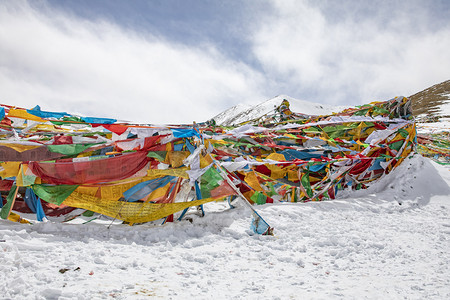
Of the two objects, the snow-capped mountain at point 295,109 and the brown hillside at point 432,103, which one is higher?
the snow-capped mountain at point 295,109

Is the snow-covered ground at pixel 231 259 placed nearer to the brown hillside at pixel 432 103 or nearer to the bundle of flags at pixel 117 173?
the bundle of flags at pixel 117 173

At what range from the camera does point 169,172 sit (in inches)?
177

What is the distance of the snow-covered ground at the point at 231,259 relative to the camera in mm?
2430

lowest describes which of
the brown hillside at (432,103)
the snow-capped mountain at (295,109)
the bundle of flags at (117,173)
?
the bundle of flags at (117,173)

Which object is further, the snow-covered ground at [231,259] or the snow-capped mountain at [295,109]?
the snow-capped mountain at [295,109]

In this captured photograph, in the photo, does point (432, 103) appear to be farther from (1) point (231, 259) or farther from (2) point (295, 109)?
(1) point (231, 259)

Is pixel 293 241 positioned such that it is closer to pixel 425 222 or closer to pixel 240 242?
pixel 240 242

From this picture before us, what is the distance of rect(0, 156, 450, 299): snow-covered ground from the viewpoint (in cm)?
243

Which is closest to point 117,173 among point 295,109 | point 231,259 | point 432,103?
point 231,259

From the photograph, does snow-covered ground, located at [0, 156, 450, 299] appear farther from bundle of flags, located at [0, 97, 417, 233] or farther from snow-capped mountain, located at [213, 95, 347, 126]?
snow-capped mountain, located at [213, 95, 347, 126]

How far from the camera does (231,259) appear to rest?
3229 millimetres

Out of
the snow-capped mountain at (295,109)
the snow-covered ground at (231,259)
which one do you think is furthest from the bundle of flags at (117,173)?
the snow-capped mountain at (295,109)

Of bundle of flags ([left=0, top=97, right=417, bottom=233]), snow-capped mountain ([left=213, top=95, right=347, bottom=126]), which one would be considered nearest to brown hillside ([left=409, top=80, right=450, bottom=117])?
snow-capped mountain ([left=213, top=95, right=347, bottom=126])

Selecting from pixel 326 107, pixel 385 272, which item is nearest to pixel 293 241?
pixel 385 272
